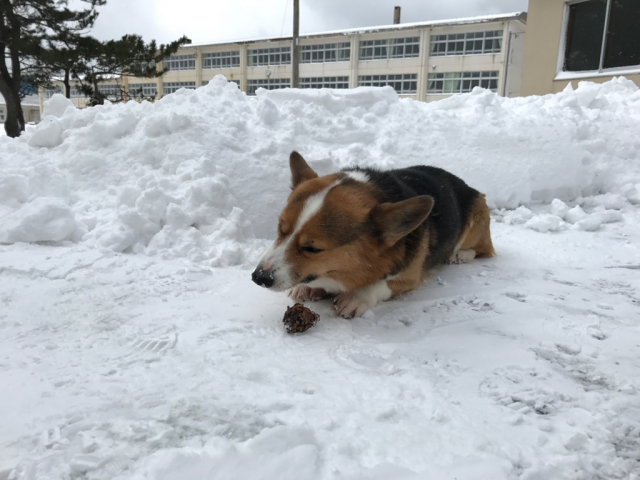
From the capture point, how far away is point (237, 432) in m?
1.33

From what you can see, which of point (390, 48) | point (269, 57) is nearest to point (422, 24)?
point (390, 48)

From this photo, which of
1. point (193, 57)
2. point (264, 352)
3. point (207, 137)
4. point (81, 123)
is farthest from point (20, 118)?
point (193, 57)

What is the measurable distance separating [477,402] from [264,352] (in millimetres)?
893

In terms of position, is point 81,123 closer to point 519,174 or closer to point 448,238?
point 448,238

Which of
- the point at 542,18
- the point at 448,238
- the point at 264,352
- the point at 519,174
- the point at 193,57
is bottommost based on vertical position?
the point at 264,352

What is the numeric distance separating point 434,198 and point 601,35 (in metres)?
9.54

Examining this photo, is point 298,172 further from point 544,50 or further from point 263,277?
point 544,50

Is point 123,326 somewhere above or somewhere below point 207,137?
below

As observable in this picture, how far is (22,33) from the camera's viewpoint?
13.9 meters

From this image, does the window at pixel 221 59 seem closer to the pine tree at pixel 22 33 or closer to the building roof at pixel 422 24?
the building roof at pixel 422 24

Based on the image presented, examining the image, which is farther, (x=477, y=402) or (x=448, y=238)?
(x=448, y=238)

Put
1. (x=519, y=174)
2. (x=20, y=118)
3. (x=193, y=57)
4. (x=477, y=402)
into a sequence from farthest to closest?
1. (x=193, y=57)
2. (x=20, y=118)
3. (x=519, y=174)
4. (x=477, y=402)

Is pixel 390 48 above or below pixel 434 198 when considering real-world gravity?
above

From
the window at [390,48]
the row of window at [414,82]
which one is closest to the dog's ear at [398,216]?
the row of window at [414,82]
